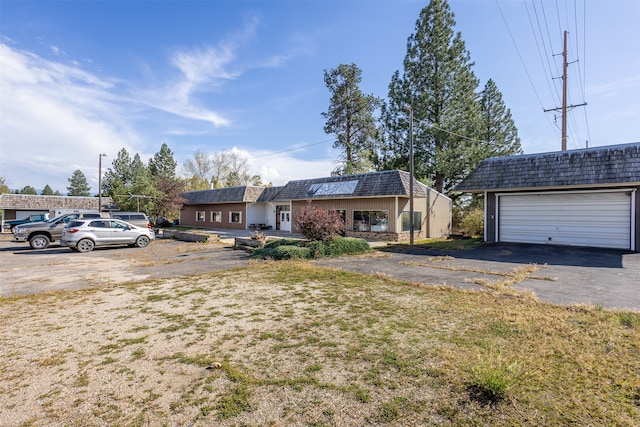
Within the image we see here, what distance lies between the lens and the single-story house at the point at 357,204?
1936cm

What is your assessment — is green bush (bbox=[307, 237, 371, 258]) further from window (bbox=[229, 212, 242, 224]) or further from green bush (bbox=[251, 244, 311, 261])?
window (bbox=[229, 212, 242, 224])

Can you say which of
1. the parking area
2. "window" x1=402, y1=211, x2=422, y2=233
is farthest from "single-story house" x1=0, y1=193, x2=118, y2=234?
"window" x1=402, y1=211, x2=422, y2=233

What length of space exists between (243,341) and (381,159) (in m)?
27.0

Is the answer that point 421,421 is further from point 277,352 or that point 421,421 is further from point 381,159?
point 381,159

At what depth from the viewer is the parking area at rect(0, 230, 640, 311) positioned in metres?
7.10

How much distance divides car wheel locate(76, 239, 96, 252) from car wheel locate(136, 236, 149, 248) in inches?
81.2

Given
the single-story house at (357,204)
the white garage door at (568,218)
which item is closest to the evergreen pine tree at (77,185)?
the single-story house at (357,204)

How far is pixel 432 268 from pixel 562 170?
9.93 m

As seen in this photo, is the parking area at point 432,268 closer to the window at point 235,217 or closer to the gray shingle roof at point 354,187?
the gray shingle roof at point 354,187

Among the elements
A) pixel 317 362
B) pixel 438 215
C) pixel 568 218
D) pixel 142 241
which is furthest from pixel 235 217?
pixel 317 362

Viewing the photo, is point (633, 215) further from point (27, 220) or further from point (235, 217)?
point (27, 220)

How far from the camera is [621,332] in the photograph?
172 inches

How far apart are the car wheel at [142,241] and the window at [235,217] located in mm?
13245

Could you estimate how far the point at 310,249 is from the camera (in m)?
12.5
